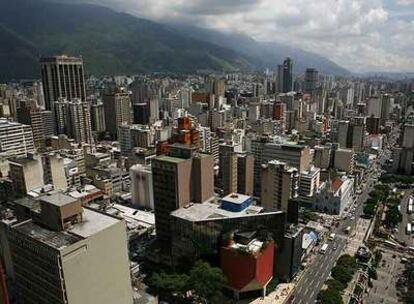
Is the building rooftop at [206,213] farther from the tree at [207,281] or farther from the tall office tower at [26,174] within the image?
the tall office tower at [26,174]

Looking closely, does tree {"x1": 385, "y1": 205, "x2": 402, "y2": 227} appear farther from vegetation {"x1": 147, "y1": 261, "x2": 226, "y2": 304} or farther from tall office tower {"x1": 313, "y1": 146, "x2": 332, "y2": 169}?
vegetation {"x1": 147, "y1": 261, "x2": 226, "y2": 304}

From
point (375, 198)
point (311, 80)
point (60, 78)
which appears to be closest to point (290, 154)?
point (375, 198)

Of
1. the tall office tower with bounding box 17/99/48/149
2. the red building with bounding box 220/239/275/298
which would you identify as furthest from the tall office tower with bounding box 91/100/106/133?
the red building with bounding box 220/239/275/298

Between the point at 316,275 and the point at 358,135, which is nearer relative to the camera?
the point at 316,275

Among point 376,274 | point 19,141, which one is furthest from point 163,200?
point 19,141

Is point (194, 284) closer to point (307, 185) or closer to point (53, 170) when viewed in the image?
point (53, 170)
